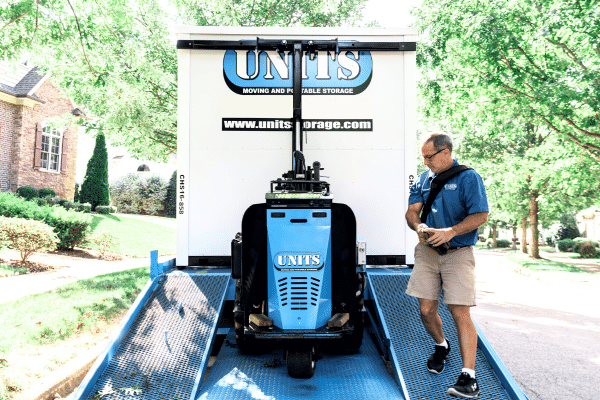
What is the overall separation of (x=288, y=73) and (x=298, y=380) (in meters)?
3.08

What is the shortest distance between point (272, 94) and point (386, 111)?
48.9 inches

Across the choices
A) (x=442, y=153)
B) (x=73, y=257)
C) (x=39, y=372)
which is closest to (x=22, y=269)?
(x=73, y=257)

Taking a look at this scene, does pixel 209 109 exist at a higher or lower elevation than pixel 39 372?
higher

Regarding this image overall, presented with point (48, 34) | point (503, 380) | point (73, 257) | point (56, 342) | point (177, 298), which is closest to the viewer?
point (503, 380)

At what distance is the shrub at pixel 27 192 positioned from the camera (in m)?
18.8

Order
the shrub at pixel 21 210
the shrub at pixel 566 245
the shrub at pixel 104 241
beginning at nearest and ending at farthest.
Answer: the shrub at pixel 21 210 → the shrub at pixel 104 241 → the shrub at pixel 566 245

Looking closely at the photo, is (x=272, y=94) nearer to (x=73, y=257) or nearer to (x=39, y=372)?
(x=39, y=372)

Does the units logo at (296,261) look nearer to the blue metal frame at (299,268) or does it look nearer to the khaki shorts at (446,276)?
the blue metal frame at (299,268)

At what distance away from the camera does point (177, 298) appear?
4180 mm

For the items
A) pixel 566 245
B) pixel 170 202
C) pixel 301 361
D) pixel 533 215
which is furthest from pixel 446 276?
pixel 566 245

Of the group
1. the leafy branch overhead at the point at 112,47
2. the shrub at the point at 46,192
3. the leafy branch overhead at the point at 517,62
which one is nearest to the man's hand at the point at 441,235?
the leafy branch overhead at the point at 112,47

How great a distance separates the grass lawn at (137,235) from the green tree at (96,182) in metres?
3.05

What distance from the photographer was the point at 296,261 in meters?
3.29

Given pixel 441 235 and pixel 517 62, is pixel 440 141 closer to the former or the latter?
pixel 441 235
